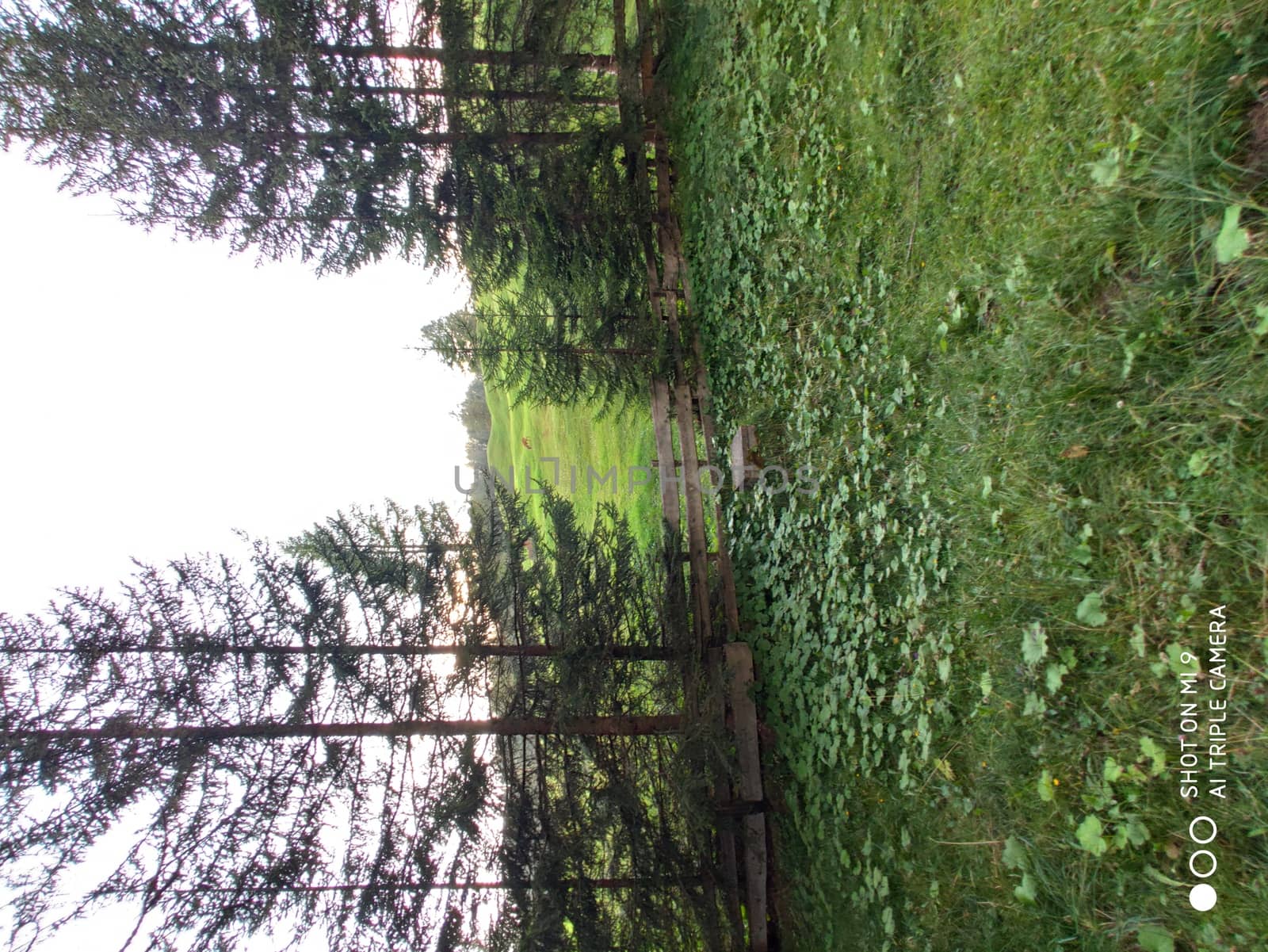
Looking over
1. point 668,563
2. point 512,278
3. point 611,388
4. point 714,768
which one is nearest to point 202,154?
point 512,278

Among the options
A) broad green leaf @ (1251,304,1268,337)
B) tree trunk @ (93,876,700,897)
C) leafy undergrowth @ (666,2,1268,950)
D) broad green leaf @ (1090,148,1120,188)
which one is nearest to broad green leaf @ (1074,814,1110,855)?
leafy undergrowth @ (666,2,1268,950)

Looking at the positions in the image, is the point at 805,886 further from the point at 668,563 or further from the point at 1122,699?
the point at 1122,699

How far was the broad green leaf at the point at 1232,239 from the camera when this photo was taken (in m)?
2.65

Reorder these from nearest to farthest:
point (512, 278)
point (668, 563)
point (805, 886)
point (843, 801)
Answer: point (843, 801) < point (805, 886) < point (668, 563) < point (512, 278)

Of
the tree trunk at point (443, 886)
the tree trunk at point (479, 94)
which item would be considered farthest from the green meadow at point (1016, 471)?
the tree trunk at point (479, 94)

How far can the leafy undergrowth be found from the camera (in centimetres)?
279

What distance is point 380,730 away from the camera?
4953 millimetres

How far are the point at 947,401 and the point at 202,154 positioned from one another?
652 centimetres

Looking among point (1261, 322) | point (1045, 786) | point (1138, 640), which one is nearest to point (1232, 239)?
point (1261, 322)

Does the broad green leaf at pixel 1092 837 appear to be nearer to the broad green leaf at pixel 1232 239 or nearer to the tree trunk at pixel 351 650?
the broad green leaf at pixel 1232 239

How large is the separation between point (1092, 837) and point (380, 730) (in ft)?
13.2

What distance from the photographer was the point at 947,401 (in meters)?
4.20

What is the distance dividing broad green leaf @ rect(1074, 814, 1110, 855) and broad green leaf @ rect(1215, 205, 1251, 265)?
7.38 ft

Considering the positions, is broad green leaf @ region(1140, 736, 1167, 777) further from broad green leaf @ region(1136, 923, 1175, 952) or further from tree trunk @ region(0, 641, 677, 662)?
tree trunk @ region(0, 641, 677, 662)
